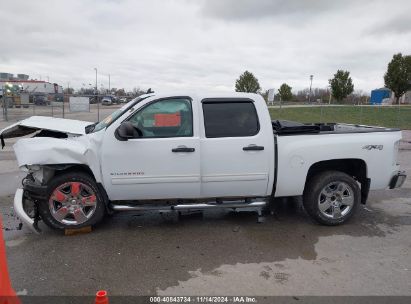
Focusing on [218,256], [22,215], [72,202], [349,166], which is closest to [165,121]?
[72,202]

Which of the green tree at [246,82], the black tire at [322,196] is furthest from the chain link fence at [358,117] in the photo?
the black tire at [322,196]

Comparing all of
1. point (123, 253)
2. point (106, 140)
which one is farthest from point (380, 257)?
point (106, 140)

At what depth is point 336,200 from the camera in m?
5.18

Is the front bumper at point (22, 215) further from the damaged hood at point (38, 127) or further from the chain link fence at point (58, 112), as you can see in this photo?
the chain link fence at point (58, 112)

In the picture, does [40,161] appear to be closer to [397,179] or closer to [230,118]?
[230,118]

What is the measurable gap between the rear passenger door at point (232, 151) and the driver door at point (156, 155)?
156 mm

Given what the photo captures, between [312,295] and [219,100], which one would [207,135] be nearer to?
[219,100]

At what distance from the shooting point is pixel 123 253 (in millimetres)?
4305

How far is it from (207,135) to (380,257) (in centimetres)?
251

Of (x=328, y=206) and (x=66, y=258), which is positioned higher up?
(x=328, y=206)

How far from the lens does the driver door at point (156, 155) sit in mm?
4645

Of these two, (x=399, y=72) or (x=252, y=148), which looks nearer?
(x=252, y=148)

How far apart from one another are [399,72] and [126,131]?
57999 millimetres

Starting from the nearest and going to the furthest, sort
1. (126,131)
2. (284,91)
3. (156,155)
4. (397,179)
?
(126,131)
(156,155)
(397,179)
(284,91)
